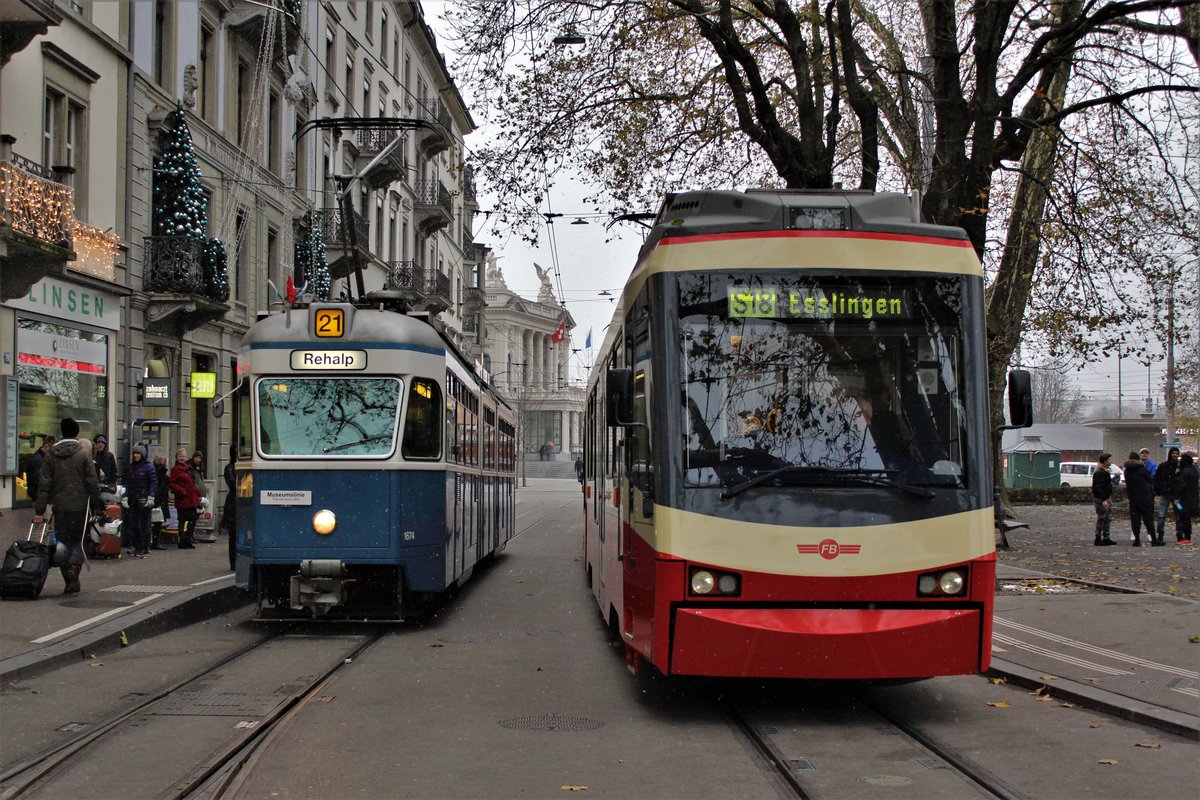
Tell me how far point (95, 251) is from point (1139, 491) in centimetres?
1810

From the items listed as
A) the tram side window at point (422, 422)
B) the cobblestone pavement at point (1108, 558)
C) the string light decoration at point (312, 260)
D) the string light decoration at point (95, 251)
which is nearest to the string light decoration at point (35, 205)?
the string light decoration at point (95, 251)

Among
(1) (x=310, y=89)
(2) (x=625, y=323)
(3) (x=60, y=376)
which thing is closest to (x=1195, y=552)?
(2) (x=625, y=323)

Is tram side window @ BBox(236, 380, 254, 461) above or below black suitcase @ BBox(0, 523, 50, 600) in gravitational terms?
above

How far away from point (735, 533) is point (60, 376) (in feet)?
49.0

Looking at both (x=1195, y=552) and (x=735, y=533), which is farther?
(x=1195, y=552)

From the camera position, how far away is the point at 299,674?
30.5 ft

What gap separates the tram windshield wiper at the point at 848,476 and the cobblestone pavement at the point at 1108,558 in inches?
307

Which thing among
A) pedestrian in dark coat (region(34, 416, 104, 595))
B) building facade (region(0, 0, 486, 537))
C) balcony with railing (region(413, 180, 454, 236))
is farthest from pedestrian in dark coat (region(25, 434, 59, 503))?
balcony with railing (region(413, 180, 454, 236))

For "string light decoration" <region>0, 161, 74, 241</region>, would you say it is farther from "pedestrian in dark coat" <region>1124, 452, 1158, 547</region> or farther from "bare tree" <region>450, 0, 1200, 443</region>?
"pedestrian in dark coat" <region>1124, 452, 1158, 547</region>

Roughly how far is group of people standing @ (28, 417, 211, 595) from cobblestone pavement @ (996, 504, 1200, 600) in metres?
11.7

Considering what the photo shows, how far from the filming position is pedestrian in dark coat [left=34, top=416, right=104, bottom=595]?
12656 mm

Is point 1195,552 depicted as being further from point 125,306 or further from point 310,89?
point 310,89

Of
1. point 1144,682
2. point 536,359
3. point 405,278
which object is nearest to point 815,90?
point 1144,682

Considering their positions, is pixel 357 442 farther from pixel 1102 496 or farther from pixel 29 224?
pixel 1102 496
